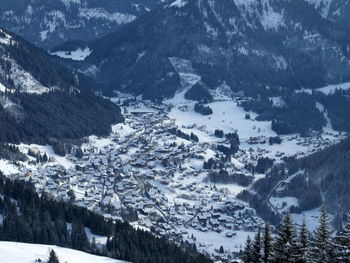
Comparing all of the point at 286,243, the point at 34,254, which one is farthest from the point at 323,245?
the point at 34,254

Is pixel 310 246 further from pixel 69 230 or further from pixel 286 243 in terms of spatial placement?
pixel 69 230

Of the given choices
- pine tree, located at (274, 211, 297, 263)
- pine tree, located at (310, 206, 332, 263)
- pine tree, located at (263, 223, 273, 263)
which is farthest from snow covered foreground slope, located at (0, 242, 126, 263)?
pine tree, located at (310, 206, 332, 263)

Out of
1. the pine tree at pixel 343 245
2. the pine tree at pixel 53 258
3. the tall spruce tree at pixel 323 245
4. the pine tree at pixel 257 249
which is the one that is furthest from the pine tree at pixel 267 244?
the pine tree at pixel 53 258

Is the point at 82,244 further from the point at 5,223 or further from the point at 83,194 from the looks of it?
the point at 83,194

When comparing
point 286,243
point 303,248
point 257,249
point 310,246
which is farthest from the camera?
point 257,249

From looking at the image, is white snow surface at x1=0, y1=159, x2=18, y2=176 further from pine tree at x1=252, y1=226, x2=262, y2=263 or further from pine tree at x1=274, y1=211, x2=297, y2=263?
pine tree at x1=274, y1=211, x2=297, y2=263

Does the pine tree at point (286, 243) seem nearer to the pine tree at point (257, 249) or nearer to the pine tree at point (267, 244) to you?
the pine tree at point (267, 244)

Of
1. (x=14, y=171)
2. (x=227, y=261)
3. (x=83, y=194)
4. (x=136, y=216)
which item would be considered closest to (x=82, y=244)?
(x=227, y=261)
